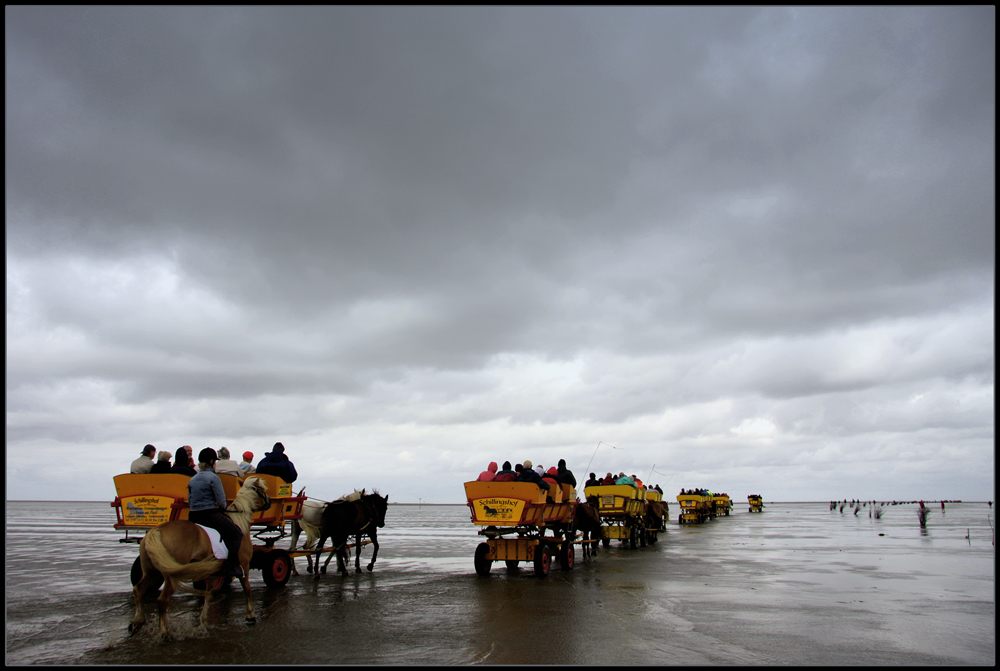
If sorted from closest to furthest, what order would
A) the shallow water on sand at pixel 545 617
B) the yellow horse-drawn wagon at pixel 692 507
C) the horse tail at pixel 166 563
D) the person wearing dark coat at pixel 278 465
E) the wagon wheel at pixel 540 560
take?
the shallow water on sand at pixel 545 617, the horse tail at pixel 166 563, the person wearing dark coat at pixel 278 465, the wagon wheel at pixel 540 560, the yellow horse-drawn wagon at pixel 692 507

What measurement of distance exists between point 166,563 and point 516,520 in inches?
292

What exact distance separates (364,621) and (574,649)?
314 centimetres

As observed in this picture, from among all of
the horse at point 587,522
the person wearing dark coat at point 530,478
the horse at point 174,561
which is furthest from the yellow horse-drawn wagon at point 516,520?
the horse at point 174,561

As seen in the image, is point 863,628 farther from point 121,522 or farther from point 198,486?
point 121,522

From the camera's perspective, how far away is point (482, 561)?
14.3m

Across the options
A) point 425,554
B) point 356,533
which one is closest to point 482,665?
point 356,533

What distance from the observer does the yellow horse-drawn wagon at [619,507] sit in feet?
70.0

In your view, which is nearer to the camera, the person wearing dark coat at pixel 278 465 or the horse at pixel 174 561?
the horse at pixel 174 561

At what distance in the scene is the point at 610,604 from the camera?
33.8 ft

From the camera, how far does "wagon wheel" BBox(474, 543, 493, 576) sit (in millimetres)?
14234

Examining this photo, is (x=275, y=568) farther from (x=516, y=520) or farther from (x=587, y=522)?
(x=587, y=522)

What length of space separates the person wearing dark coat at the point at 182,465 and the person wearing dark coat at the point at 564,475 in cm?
852

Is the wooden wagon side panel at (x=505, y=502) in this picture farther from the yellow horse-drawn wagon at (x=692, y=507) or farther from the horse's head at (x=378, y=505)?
the yellow horse-drawn wagon at (x=692, y=507)

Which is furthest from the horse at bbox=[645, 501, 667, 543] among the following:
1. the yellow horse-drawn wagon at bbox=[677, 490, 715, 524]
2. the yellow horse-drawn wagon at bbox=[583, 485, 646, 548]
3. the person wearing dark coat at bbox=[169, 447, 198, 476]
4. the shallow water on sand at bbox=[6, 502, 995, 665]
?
the person wearing dark coat at bbox=[169, 447, 198, 476]
